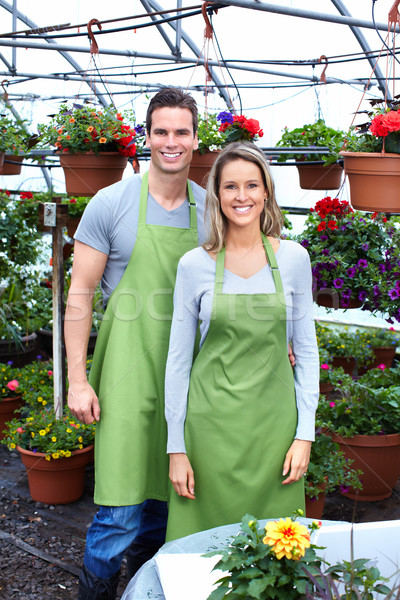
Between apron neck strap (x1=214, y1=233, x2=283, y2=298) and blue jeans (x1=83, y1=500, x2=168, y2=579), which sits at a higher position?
apron neck strap (x1=214, y1=233, x2=283, y2=298)

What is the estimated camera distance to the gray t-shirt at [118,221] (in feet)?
5.36

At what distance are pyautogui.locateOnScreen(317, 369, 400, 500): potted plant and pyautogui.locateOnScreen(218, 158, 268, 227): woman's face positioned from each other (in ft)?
4.52

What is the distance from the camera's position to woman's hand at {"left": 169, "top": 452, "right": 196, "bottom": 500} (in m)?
1.49

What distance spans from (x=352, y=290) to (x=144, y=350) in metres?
1.24

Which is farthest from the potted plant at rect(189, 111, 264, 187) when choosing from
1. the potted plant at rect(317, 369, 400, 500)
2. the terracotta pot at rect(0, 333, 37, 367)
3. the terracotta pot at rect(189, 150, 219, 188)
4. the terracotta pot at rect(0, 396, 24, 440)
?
the terracotta pot at rect(0, 333, 37, 367)

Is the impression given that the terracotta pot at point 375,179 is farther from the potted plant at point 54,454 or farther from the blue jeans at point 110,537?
the potted plant at point 54,454

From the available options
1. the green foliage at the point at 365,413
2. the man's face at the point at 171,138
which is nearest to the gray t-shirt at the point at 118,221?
the man's face at the point at 171,138

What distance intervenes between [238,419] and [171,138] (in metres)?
0.74

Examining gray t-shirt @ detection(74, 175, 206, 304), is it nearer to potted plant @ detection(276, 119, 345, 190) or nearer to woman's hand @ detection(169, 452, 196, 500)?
woman's hand @ detection(169, 452, 196, 500)

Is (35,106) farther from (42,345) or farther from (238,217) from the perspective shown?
(238,217)

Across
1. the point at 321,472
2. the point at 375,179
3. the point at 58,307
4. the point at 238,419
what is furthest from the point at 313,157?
the point at 238,419

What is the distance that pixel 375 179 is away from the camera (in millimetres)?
2025

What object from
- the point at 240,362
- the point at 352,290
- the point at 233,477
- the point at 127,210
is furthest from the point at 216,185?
the point at 352,290

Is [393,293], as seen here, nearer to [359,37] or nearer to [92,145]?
[92,145]
